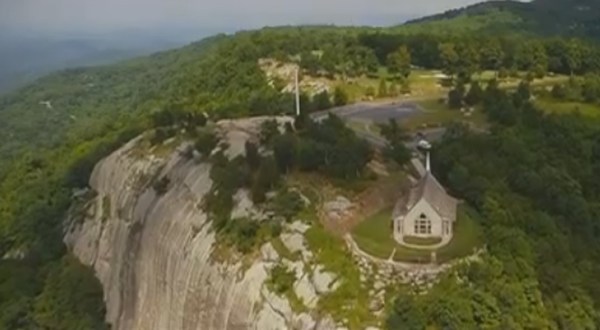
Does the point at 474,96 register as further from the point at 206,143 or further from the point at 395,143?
the point at 206,143

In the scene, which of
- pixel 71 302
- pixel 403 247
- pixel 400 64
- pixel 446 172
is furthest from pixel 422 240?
pixel 400 64

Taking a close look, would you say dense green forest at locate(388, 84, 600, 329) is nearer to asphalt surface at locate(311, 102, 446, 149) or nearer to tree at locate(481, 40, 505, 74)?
asphalt surface at locate(311, 102, 446, 149)

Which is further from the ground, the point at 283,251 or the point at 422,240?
the point at 422,240

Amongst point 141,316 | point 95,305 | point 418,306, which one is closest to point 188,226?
point 141,316

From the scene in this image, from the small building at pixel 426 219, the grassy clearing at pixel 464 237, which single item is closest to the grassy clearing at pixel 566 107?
the grassy clearing at pixel 464 237

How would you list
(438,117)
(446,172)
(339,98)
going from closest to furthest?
1. (446,172)
2. (438,117)
3. (339,98)
